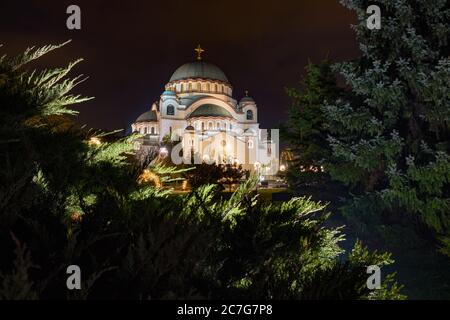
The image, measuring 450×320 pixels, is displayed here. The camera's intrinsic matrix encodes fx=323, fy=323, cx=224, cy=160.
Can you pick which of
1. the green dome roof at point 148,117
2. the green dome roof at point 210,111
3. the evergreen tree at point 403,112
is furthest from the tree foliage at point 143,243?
the green dome roof at point 148,117

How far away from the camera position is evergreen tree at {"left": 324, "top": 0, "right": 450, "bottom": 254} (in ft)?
26.2

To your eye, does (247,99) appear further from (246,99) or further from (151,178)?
(151,178)

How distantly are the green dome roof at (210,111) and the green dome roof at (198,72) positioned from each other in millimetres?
9686

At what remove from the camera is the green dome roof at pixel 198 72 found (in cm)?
6669

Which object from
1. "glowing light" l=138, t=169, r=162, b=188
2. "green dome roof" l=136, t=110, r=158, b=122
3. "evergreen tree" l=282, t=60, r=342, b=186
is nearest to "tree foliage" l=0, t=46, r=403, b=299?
"glowing light" l=138, t=169, r=162, b=188

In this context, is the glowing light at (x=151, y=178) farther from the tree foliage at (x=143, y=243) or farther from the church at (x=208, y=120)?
the church at (x=208, y=120)

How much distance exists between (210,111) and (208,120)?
1867mm

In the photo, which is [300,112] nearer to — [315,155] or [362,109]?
[315,155]

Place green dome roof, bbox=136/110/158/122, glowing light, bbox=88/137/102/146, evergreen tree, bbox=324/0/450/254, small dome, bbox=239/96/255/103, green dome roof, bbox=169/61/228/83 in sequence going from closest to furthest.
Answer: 1. glowing light, bbox=88/137/102/146
2. evergreen tree, bbox=324/0/450/254
3. green dome roof, bbox=136/110/158/122
4. green dome roof, bbox=169/61/228/83
5. small dome, bbox=239/96/255/103

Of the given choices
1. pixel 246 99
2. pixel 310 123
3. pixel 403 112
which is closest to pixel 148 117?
pixel 246 99

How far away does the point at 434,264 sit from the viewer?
7988 mm

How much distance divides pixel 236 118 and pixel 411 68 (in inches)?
2249

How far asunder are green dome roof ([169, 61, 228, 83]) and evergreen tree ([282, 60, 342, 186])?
55.2 meters

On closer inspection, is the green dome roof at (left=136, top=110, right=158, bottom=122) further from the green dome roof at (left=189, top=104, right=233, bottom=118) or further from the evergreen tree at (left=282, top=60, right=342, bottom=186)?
the evergreen tree at (left=282, top=60, right=342, bottom=186)
